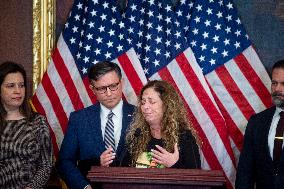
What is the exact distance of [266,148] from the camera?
125 inches

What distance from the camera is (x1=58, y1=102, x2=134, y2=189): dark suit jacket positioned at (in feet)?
10.7

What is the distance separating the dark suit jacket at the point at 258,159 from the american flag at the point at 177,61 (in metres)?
0.60

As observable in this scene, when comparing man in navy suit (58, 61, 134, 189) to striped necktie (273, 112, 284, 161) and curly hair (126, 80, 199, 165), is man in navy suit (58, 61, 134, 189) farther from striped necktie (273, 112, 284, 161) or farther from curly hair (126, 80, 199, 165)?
striped necktie (273, 112, 284, 161)

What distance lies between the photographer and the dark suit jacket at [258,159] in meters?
3.16

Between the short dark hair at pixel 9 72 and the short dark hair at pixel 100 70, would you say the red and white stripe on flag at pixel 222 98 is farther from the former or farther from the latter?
the short dark hair at pixel 9 72

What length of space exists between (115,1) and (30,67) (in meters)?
1.09

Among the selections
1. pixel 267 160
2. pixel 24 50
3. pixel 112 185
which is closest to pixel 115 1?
pixel 24 50

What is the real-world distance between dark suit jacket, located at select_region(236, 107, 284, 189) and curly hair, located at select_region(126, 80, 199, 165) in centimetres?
60

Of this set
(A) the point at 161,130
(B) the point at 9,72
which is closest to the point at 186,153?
(A) the point at 161,130

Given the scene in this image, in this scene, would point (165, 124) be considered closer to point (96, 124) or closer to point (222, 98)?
point (96, 124)

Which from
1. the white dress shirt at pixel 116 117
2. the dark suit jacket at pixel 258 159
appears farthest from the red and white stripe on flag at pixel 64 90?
the dark suit jacket at pixel 258 159

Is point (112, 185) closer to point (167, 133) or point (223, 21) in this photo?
point (167, 133)

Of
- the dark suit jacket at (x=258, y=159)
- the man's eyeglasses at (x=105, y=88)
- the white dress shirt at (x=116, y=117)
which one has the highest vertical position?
the man's eyeglasses at (x=105, y=88)

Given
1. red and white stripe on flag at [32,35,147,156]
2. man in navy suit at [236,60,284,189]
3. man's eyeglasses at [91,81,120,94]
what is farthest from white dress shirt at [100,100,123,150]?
man in navy suit at [236,60,284,189]
